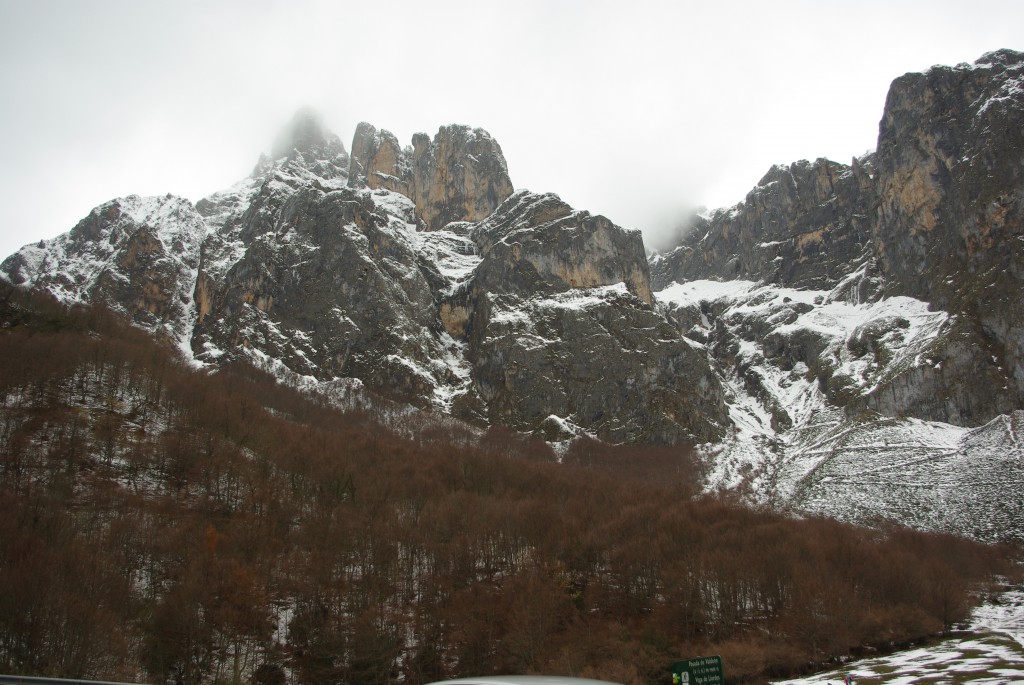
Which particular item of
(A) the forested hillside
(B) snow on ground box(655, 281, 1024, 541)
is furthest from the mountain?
(A) the forested hillside

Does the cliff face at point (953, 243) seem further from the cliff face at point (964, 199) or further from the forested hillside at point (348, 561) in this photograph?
the forested hillside at point (348, 561)

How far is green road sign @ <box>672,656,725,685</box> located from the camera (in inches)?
498

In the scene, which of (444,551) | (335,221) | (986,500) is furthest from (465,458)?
A: (335,221)

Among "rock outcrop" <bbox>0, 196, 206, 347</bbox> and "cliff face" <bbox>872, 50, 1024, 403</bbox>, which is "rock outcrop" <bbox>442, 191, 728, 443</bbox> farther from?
"rock outcrop" <bbox>0, 196, 206, 347</bbox>

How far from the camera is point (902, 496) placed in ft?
353

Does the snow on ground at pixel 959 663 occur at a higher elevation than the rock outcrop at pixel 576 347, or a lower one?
lower

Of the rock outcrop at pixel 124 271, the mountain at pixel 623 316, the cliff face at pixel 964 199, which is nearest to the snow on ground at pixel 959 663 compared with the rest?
the mountain at pixel 623 316

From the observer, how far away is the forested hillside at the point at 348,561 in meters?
48.6

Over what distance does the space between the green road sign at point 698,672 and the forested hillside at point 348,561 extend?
126 ft

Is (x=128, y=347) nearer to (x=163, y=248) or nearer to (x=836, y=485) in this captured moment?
(x=163, y=248)

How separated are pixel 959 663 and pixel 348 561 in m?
49.8

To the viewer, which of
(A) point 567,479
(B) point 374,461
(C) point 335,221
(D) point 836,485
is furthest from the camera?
(C) point 335,221

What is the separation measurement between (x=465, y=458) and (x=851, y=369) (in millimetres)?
108199

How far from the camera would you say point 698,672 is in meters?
12.8
